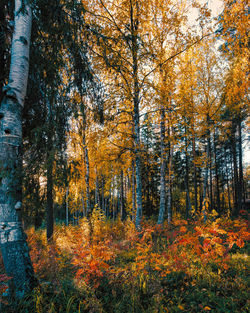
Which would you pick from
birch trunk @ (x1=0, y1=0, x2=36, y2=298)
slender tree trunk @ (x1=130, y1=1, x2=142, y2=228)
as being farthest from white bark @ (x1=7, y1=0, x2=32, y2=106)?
slender tree trunk @ (x1=130, y1=1, x2=142, y2=228)

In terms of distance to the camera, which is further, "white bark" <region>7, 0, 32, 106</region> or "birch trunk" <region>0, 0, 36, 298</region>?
"white bark" <region>7, 0, 32, 106</region>

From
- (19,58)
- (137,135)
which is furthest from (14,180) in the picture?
(137,135)

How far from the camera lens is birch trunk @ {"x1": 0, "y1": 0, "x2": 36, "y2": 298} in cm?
223

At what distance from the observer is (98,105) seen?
3.50 metres

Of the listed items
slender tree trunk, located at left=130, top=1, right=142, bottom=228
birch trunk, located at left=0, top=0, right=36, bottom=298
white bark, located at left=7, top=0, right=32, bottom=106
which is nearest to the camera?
birch trunk, located at left=0, top=0, right=36, bottom=298

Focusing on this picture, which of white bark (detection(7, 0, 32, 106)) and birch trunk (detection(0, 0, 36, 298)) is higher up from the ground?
white bark (detection(7, 0, 32, 106))

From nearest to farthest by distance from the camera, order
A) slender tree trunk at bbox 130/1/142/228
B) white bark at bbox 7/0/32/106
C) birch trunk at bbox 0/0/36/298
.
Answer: birch trunk at bbox 0/0/36/298, white bark at bbox 7/0/32/106, slender tree trunk at bbox 130/1/142/228

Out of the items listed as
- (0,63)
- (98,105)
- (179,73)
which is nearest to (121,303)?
(98,105)

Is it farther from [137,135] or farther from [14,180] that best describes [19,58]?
[137,135]

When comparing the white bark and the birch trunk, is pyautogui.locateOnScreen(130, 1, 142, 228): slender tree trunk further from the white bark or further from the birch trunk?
the birch trunk

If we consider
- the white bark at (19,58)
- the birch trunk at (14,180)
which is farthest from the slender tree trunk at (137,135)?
the birch trunk at (14,180)

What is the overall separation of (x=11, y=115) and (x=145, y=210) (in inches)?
814

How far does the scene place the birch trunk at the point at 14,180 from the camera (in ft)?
7.30

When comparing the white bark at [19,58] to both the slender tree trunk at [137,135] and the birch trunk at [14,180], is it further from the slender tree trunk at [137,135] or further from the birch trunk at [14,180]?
the slender tree trunk at [137,135]
